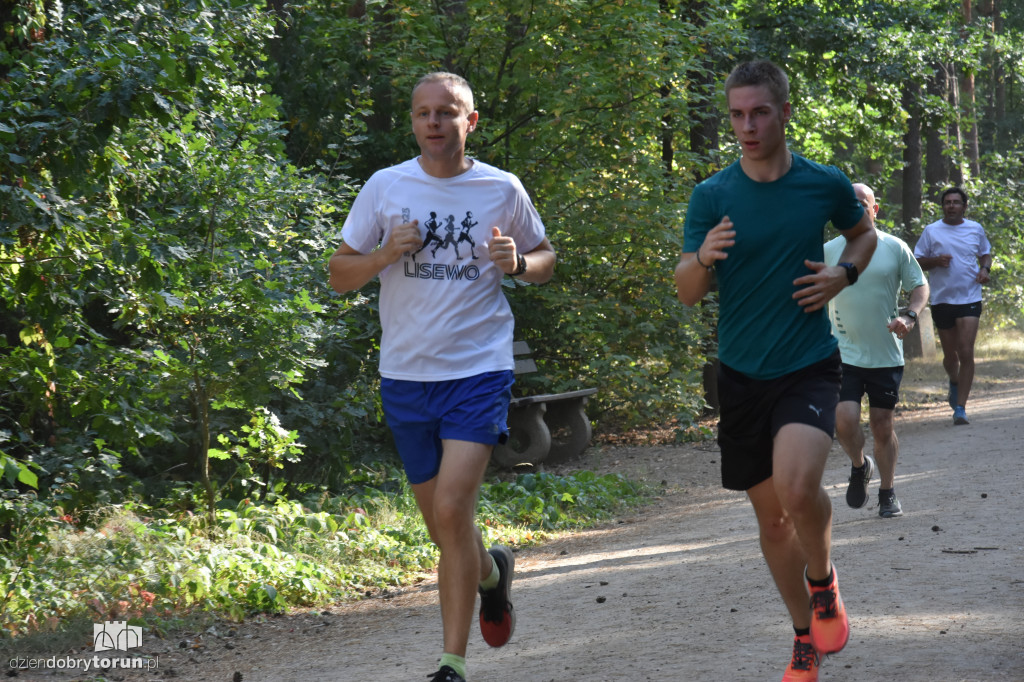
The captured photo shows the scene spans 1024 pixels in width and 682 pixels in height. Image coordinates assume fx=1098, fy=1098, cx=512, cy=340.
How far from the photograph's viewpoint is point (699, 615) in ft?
18.2

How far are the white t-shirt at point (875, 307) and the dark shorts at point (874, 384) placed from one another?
0.04 meters

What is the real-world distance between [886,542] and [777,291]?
351 cm

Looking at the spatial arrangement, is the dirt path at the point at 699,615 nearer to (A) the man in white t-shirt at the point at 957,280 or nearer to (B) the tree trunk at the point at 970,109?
(A) the man in white t-shirt at the point at 957,280

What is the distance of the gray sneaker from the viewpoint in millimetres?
7852

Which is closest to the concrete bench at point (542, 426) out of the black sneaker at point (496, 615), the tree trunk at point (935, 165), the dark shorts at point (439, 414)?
the black sneaker at point (496, 615)

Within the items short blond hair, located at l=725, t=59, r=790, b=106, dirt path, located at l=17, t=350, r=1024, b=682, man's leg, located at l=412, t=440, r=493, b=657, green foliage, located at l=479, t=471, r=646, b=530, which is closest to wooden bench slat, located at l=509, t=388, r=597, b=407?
green foliage, located at l=479, t=471, r=646, b=530

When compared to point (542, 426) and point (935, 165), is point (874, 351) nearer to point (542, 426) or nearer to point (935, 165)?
point (542, 426)

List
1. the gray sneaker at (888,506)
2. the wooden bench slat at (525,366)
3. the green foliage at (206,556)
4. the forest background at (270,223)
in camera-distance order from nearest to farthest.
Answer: the green foliage at (206,556), the forest background at (270,223), the gray sneaker at (888,506), the wooden bench slat at (525,366)

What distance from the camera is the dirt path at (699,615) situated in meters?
4.58

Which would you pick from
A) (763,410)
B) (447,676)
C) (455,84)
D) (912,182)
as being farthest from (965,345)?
(912,182)

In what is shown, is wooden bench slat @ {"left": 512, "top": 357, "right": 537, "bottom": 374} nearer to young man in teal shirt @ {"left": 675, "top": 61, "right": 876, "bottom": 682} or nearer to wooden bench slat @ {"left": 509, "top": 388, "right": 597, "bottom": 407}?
wooden bench slat @ {"left": 509, "top": 388, "right": 597, "bottom": 407}

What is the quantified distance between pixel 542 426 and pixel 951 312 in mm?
4840

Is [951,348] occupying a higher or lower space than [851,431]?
higher

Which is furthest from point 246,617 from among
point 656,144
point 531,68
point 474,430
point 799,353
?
point 656,144
